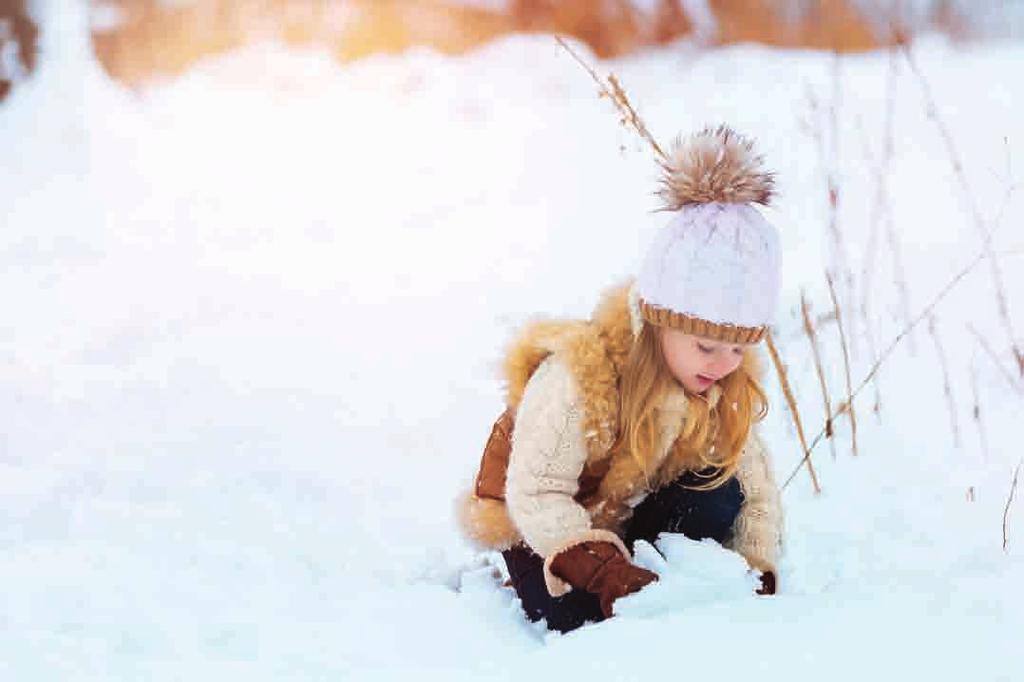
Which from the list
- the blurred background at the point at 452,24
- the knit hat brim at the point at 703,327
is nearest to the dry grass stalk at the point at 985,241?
the knit hat brim at the point at 703,327

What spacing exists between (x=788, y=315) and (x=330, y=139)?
10.7 ft

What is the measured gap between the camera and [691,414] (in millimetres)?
1604

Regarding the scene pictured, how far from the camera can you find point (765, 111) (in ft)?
14.9

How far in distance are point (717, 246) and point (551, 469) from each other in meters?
0.39

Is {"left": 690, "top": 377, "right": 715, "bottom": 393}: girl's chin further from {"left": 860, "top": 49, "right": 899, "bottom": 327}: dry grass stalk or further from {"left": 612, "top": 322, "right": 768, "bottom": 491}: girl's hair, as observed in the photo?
{"left": 860, "top": 49, "right": 899, "bottom": 327}: dry grass stalk

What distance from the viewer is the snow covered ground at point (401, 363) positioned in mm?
1413

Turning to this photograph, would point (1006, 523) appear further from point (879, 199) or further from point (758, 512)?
point (879, 199)

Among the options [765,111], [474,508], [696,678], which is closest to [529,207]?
[765,111]

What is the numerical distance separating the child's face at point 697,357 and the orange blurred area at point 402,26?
4.61m

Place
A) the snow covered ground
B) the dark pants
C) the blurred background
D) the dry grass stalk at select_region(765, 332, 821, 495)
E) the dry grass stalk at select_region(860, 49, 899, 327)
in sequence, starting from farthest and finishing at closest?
1. the blurred background
2. the dry grass stalk at select_region(860, 49, 899, 327)
3. the dry grass stalk at select_region(765, 332, 821, 495)
4. the dark pants
5. the snow covered ground

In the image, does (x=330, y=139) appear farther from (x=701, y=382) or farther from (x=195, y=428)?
(x=701, y=382)

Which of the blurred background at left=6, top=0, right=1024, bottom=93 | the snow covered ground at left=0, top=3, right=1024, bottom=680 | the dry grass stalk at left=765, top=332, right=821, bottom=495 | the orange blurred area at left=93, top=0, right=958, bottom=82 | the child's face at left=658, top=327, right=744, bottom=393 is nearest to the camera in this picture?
the snow covered ground at left=0, top=3, right=1024, bottom=680

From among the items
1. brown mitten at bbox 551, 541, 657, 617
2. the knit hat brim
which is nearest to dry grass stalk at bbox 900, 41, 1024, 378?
the knit hat brim

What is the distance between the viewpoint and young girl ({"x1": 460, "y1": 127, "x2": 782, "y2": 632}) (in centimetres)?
148
